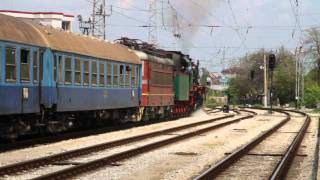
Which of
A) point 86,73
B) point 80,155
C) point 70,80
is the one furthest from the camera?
point 86,73

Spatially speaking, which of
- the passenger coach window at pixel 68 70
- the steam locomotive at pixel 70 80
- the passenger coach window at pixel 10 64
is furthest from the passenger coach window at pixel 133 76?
the passenger coach window at pixel 10 64

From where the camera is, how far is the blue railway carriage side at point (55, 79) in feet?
50.4

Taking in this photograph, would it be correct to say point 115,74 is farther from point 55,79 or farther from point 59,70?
point 55,79

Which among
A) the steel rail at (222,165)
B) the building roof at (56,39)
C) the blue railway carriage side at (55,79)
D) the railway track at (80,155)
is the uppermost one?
the building roof at (56,39)

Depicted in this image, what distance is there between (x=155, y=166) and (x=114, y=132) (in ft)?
31.4

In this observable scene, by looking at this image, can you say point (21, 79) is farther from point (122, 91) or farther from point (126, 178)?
point (122, 91)

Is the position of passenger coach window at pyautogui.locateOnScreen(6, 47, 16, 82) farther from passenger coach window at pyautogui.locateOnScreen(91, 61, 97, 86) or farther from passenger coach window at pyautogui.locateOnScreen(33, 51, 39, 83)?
passenger coach window at pyautogui.locateOnScreen(91, 61, 97, 86)

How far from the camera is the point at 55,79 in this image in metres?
17.8

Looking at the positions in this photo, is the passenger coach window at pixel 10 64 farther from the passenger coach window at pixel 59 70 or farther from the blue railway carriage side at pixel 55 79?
the passenger coach window at pixel 59 70

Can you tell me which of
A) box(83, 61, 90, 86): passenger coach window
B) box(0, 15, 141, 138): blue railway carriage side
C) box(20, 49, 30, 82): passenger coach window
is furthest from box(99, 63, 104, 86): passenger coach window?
box(20, 49, 30, 82): passenger coach window

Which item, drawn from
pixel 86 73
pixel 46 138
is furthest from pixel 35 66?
pixel 86 73

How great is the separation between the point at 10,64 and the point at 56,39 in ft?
10.8

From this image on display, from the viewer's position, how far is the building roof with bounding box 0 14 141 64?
15633 mm

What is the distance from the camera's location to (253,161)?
48.7ft
